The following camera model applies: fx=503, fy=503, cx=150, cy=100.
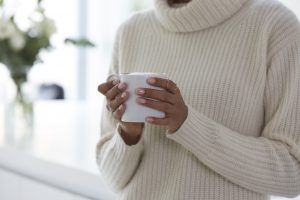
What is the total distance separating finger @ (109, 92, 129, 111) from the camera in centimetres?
75

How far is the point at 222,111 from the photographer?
33.5 inches

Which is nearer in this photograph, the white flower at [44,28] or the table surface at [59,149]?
the table surface at [59,149]

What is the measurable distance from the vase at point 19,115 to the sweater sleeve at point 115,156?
0.70 meters

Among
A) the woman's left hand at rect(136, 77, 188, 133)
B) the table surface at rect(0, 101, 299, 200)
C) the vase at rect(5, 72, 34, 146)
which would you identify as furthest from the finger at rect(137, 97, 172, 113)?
the vase at rect(5, 72, 34, 146)

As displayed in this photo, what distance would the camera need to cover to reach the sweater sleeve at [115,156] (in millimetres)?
889

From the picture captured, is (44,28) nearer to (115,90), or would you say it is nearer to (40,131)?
(40,131)

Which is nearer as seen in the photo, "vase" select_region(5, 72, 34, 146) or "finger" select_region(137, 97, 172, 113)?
"finger" select_region(137, 97, 172, 113)

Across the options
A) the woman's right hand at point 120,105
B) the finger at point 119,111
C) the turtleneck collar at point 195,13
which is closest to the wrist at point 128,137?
the woman's right hand at point 120,105

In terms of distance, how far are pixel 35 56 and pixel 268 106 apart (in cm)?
103

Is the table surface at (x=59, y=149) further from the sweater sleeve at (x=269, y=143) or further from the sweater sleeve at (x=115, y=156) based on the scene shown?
the sweater sleeve at (x=269, y=143)

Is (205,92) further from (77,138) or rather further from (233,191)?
(77,138)

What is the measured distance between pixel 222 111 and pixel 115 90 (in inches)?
7.7

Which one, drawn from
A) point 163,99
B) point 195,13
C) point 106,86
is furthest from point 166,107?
point 195,13

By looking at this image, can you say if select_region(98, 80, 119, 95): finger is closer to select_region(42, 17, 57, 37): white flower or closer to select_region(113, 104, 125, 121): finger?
select_region(113, 104, 125, 121): finger
